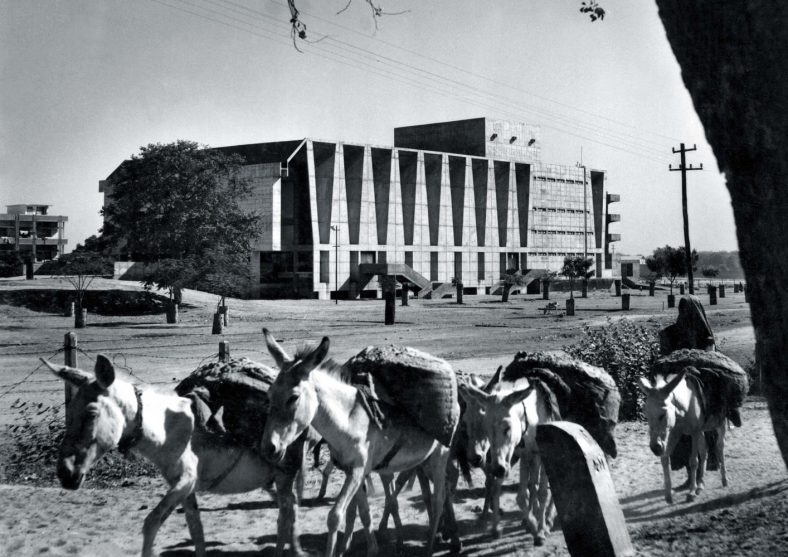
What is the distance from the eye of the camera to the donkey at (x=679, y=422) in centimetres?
848

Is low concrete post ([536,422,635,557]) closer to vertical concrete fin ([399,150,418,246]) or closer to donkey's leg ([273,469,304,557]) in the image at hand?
donkey's leg ([273,469,304,557])

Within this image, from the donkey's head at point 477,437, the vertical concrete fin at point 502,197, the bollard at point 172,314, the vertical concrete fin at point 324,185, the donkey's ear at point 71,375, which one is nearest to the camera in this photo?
the donkey's ear at point 71,375

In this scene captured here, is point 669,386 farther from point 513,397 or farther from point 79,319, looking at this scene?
point 79,319

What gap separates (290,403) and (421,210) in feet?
250

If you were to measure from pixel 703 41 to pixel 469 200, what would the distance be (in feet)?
275

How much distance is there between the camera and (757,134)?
7.91ft

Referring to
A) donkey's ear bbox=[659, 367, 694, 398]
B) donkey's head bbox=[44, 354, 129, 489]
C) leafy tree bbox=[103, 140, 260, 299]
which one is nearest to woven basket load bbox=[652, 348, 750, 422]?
donkey's ear bbox=[659, 367, 694, 398]

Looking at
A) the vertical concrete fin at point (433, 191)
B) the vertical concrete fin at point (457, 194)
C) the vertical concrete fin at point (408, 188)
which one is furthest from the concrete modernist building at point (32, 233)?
the vertical concrete fin at point (457, 194)

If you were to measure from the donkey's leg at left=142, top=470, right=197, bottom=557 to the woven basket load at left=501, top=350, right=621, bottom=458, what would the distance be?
3.67m

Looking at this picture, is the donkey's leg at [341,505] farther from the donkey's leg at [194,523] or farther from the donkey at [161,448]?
the donkey's leg at [194,523]

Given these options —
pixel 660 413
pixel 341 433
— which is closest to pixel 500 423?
pixel 341 433

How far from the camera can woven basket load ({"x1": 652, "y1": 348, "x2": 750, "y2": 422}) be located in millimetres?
9586

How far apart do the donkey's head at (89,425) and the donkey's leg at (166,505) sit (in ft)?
1.84

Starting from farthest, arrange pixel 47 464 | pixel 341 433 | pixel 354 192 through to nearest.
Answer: pixel 354 192 → pixel 47 464 → pixel 341 433
